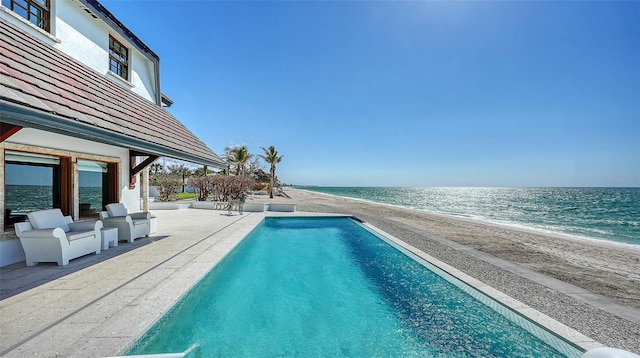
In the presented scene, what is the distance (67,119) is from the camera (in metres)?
3.50

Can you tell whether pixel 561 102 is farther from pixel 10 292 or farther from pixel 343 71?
pixel 10 292

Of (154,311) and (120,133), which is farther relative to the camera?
A: (120,133)

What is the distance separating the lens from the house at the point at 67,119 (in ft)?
12.0

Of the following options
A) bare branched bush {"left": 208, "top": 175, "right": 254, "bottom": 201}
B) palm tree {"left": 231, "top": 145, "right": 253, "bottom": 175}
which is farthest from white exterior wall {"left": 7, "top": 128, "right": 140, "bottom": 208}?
palm tree {"left": 231, "top": 145, "right": 253, "bottom": 175}

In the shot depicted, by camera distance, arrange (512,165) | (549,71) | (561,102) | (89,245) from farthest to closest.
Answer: (512,165) → (561,102) → (549,71) → (89,245)

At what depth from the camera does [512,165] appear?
46750 mm

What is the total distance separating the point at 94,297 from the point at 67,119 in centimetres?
253

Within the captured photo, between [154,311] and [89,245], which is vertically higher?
[89,245]

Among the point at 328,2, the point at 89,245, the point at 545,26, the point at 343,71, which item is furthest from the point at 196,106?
the point at 545,26

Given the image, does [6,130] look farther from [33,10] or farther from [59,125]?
[33,10]

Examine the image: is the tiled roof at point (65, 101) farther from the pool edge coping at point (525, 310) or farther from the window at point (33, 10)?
the pool edge coping at point (525, 310)

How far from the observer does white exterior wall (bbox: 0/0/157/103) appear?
6.03 metres

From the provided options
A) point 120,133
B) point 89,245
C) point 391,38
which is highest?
point 391,38

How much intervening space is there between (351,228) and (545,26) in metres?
13.6
